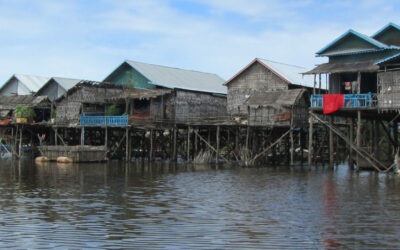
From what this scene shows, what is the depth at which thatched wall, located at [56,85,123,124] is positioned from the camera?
4188 centimetres

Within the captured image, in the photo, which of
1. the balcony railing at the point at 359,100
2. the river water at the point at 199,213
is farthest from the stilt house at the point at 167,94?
the river water at the point at 199,213

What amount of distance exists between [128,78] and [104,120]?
4783 mm

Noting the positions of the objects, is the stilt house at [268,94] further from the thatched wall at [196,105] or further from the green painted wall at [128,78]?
the green painted wall at [128,78]

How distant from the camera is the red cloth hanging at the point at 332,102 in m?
28.0

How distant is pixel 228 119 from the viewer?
36.8 metres

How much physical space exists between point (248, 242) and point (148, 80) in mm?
31746

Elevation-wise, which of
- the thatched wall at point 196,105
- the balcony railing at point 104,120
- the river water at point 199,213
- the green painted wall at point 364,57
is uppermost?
the green painted wall at point 364,57

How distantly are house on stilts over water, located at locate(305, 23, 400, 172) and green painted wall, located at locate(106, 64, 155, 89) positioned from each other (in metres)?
14.9

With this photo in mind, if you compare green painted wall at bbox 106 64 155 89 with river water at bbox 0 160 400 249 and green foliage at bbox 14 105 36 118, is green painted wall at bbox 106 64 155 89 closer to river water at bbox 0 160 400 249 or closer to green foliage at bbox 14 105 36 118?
green foliage at bbox 14 105 36 118

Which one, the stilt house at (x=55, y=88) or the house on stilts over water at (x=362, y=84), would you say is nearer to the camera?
the house on stilts over water at (x=362, y=84)

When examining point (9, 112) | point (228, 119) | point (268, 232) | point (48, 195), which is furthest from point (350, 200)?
point (9, 112)

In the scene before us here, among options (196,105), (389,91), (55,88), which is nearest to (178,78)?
(196,105)

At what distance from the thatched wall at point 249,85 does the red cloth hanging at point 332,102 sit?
8105mm

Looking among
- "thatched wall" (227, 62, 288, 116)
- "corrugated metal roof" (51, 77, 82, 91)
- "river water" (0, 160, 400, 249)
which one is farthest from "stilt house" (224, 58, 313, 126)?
"corrugated metal roof" (51, 77, 82, 91)
